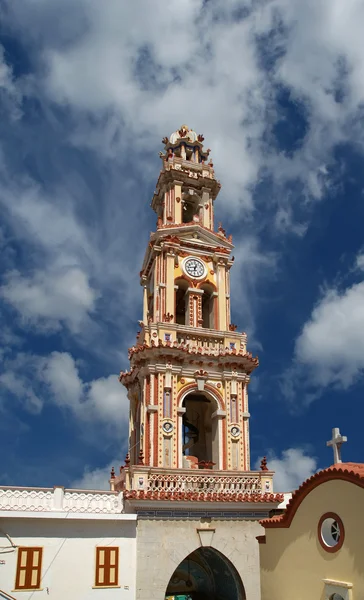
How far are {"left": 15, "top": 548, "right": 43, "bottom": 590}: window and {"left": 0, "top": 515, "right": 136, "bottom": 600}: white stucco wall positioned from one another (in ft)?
0.48

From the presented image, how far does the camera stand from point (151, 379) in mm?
22250

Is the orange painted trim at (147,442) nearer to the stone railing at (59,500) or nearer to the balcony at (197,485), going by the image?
the balcony at (197,485)

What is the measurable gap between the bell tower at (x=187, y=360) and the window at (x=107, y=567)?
219cm

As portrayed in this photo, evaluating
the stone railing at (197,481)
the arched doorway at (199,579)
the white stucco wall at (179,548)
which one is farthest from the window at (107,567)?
the arched doorway at (199,579)

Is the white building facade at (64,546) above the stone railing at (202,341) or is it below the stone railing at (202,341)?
below

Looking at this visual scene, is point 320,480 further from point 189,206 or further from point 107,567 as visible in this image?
point 189,206

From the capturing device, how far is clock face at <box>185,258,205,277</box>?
25906mm

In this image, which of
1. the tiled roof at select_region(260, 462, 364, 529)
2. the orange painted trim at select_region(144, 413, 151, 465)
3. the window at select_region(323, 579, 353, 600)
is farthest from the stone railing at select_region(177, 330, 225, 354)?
the window at select_region(323, 579, 353, 600)

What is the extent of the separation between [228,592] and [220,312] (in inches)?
463

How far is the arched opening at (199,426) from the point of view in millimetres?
23812

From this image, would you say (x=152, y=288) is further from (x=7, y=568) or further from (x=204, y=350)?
(x=7, y=568)

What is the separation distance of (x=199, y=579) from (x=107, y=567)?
6155 millimetres

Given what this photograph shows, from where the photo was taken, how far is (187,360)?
2314 centimetres

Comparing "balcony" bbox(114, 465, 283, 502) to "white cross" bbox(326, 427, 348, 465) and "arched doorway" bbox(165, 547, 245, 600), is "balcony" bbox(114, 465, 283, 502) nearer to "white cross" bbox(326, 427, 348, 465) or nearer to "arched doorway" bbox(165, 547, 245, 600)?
"arched doorway" bbox(165, 547, 245, 600)
